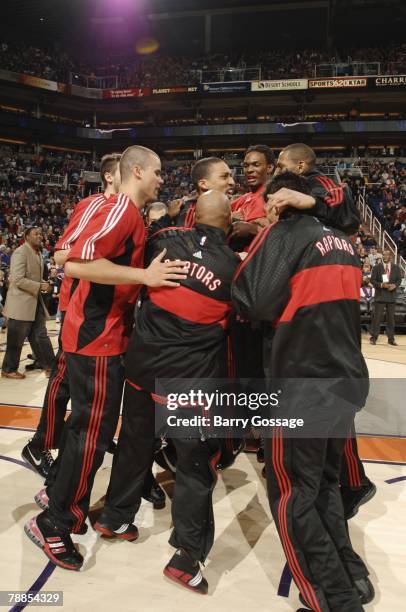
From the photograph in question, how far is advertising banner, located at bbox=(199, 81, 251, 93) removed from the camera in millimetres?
25156

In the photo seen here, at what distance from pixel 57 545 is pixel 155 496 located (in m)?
0.74

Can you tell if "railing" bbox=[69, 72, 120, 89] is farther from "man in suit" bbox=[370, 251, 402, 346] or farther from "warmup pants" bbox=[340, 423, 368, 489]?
"warmup pants" bbox=[340, 423, 368, 489]

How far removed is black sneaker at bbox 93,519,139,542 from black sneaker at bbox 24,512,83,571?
18 centimetres

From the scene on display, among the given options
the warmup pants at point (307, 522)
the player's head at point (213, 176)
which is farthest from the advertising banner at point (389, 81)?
the warmup pants at point (307, 522)

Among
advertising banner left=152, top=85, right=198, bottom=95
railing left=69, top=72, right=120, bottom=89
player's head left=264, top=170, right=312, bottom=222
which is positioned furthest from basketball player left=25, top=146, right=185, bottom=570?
railing left=69, top=72, right=120, bottom=89

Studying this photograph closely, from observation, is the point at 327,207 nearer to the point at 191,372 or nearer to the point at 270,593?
the point at 191,372

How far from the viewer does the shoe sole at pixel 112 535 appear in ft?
7.92

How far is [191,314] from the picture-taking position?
6.93 feet

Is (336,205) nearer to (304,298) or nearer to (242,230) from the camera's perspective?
(242,230)

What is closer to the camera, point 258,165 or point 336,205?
point 336,205

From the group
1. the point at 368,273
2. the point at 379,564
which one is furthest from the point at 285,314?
the point at 368,273

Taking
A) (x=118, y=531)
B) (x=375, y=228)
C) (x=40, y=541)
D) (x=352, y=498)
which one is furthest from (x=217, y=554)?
(x=375, y=228)

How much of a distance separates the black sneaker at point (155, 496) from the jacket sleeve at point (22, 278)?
316 cm

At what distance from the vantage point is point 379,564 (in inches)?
90.1
